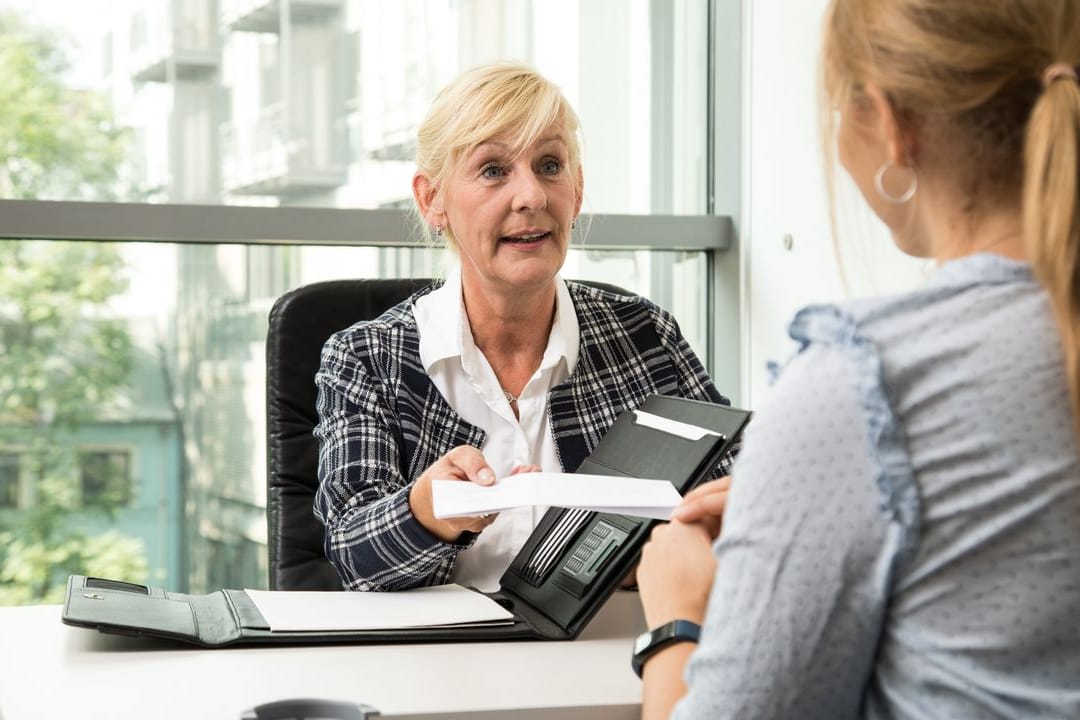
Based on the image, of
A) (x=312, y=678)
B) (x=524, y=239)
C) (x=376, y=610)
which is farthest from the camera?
(x=524, y=239)

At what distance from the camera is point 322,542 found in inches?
72.6

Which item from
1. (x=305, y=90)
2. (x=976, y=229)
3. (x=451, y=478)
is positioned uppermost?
(x=305, y=90)

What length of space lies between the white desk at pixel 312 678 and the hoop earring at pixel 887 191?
0.50 meters

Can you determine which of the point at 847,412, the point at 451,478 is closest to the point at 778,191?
the point at 451,478

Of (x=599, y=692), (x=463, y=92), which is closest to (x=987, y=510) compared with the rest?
(x=599, y=692)

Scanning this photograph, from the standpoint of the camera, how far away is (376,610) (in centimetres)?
139

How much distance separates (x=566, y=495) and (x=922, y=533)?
0.51 metres

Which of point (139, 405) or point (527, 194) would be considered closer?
point (527, 194)

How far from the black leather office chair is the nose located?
0.33 meters

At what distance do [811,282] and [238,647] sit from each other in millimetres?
2070

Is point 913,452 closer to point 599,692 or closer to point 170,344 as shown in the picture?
point 599,692

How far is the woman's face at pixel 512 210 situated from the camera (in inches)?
71.9

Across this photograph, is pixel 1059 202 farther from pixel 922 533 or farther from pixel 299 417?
pixel 299 417

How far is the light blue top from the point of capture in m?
0.75
